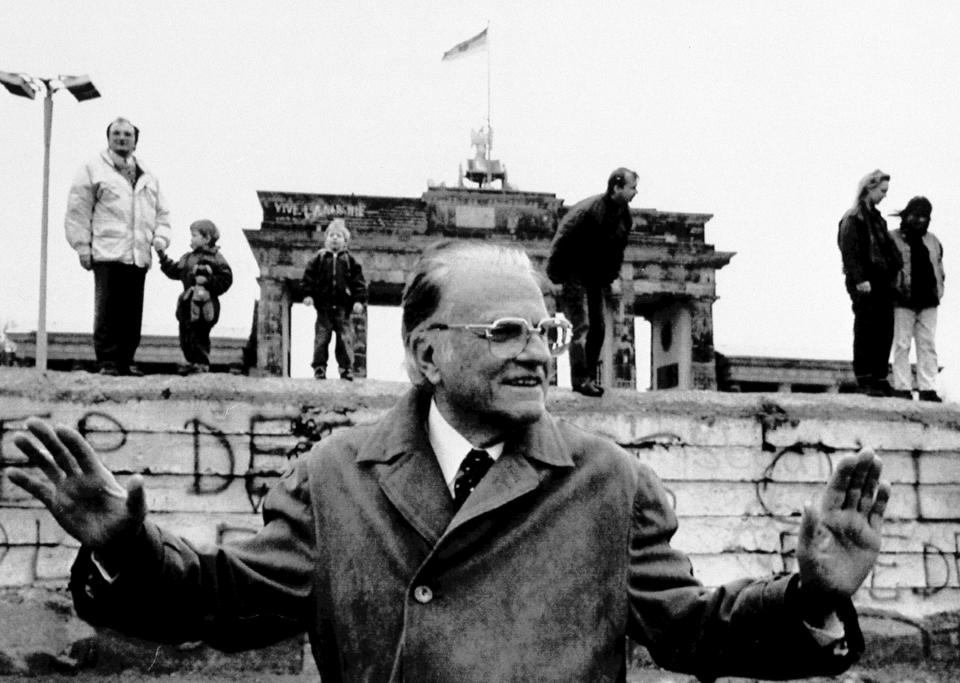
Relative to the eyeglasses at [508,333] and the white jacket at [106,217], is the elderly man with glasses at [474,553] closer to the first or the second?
the eyeglasses at [508,333]

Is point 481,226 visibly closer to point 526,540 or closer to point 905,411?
point 905,411

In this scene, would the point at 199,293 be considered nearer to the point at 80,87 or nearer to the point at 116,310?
the point at 116,310

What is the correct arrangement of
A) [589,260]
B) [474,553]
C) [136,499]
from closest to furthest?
1. [136,499]
2. [474,553]
3. [589,260]

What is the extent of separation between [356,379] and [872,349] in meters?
4.38

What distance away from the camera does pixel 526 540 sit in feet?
7.14

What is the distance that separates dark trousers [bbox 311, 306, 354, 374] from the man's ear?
24.9ft

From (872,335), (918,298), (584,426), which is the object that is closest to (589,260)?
(584,426)

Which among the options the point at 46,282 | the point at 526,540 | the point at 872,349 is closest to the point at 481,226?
the point at 46,282

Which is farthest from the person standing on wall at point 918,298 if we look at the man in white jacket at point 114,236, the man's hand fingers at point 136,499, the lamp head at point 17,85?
the lamp head at point 17,85

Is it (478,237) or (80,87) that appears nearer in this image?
(80,87)

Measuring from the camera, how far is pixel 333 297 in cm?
1005

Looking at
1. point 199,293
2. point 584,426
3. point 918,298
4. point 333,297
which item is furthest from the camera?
point 333,297

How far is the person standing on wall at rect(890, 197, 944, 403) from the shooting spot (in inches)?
385

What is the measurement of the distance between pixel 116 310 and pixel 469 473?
6.90 m
